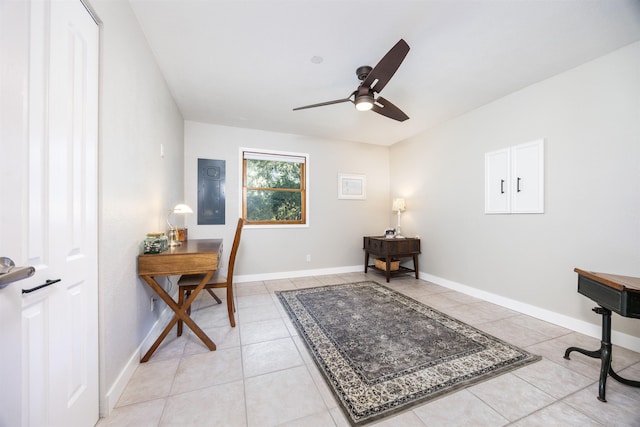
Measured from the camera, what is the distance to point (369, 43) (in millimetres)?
1984

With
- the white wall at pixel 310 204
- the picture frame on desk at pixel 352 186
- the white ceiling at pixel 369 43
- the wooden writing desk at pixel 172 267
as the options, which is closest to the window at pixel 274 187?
the white wall at pixel 310 204

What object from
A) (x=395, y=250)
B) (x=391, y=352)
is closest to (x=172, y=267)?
(x=391, y=352)

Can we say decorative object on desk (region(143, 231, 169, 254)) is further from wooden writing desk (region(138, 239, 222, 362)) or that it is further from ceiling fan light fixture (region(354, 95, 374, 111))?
ceiling fan light fixture (region(354, 95, 374, 111))

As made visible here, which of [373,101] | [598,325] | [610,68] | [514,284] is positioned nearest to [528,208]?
[514,284]

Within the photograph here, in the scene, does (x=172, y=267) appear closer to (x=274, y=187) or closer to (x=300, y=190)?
(x=274, y=187)

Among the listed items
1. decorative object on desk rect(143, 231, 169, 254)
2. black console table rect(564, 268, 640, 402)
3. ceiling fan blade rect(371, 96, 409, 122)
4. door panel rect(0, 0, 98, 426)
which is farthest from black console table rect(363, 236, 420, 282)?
door panel rect(0, 0, 98, 426)

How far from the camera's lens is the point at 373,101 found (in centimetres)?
223

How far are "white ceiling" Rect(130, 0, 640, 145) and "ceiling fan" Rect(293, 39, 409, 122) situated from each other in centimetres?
26

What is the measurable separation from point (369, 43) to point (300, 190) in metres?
2.67

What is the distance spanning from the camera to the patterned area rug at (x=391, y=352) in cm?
149

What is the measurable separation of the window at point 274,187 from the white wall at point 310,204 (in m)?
0.14

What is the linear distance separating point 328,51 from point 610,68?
2.48 m

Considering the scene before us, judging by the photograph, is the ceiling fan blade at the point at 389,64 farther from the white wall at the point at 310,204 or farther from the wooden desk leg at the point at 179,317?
the white wall at the point at 310,204

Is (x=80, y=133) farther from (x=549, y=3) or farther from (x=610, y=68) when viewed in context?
(x=610, y=68)
